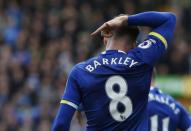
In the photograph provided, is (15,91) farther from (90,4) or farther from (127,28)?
(127,28)

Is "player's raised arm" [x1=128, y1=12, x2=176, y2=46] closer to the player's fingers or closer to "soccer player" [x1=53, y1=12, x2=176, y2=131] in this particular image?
"soccer player" [x1=53, y1=12, x2=176, y2=131]

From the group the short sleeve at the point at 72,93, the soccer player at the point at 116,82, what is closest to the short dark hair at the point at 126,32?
the soccer player at the point at 116,82

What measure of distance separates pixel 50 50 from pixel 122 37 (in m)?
10.1

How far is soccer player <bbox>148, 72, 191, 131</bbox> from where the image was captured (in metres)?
7.09

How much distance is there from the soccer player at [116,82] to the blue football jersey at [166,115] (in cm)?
120

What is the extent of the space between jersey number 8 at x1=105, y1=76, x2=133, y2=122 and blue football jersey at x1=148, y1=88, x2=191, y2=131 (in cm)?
128

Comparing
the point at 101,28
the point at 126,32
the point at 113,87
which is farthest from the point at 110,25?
the point at 113,87

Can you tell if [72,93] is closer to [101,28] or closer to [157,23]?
[101,28]

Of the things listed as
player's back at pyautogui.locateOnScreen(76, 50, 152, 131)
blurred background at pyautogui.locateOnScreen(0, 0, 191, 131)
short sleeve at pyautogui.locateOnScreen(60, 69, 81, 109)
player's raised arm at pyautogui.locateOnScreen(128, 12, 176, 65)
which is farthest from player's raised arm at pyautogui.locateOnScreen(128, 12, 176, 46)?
blurred background at pyautogui.locateOnScreen(0, 0, 191, 131)

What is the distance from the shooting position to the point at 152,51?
5891mm

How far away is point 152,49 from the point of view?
5895 millimetres

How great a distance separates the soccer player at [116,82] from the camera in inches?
230

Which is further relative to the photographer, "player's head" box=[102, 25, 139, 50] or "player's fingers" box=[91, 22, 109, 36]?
"player's head" box=[102, 25, 139, 50]

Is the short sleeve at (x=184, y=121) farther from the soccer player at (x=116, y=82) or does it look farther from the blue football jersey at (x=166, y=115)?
the soccer player at (x=116, y=82)
